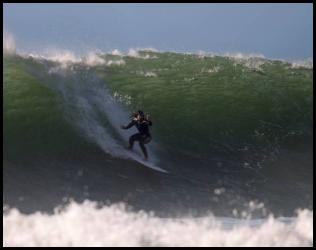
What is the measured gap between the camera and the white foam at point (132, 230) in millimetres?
14828

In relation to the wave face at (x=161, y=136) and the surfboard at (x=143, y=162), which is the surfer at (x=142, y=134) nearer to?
the surfboard at (x=143, y=162)

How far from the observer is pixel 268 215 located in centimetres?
1873

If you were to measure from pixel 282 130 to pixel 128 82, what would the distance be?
8823 millimetres

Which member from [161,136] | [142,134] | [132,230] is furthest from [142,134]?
[132,230]

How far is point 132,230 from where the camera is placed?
51.1 feet

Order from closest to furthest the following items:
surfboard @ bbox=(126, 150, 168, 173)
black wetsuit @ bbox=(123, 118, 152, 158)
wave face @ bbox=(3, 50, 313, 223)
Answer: wave face @ bbox=(3, 50, 313, 223), surfboard @ bbox=(126, 150, 168, 173), black wetsuit @ bbox=(123, 118, 152, 158)

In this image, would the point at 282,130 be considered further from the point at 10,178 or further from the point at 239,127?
the point at 10,178

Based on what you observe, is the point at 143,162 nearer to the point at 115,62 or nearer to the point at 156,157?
the point at 156,157

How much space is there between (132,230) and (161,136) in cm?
904

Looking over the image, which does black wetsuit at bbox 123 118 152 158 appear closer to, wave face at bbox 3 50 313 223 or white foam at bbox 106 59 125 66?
wave face at bbox 3 50 313 223

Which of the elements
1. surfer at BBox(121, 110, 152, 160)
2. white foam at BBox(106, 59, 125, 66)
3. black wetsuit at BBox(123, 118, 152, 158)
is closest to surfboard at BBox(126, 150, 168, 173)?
surfer at BBox(121, 110, 152, 160)

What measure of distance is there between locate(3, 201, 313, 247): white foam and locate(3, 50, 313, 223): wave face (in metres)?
1.15

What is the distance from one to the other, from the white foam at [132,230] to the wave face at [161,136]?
115 centimetres

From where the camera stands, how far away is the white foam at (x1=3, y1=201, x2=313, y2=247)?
48.6 ft
